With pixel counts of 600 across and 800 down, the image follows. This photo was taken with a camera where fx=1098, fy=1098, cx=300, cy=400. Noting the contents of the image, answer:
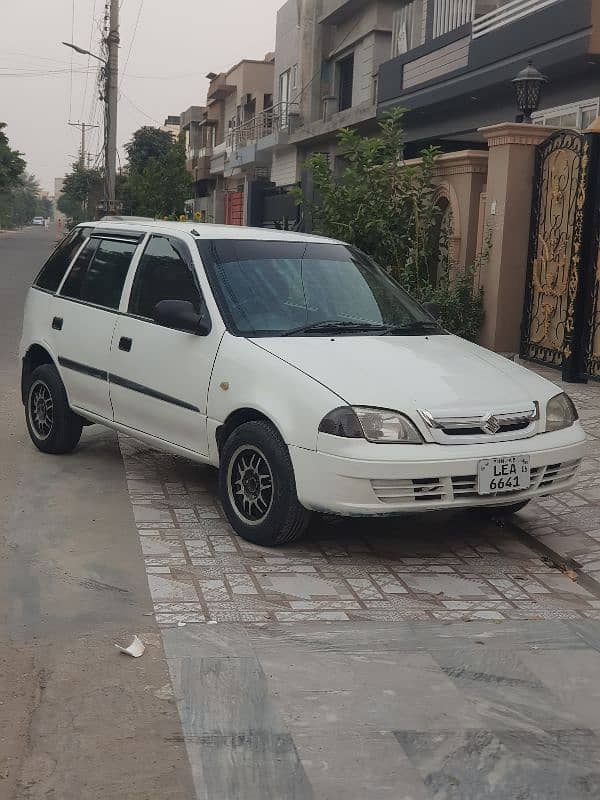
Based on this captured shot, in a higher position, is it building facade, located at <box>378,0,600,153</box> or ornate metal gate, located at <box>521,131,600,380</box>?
building facade, located at <box>378,0,600,153</box>

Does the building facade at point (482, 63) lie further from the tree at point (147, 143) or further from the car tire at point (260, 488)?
the tree at point (147, 143)

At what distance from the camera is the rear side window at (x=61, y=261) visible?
816 centimetres

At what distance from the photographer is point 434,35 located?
2284cm

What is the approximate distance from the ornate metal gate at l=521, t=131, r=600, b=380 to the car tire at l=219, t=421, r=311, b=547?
19.3 feet

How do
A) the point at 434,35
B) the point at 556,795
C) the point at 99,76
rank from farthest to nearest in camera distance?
the point at 99,76, the point at 434,35, the point at 556,795

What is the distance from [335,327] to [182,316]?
0.90 m

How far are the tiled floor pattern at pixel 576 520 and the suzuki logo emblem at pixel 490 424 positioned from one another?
0.92 meters

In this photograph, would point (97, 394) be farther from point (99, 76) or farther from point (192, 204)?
point (192, 204)

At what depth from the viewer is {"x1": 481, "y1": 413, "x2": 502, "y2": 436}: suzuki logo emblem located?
18.7 feet

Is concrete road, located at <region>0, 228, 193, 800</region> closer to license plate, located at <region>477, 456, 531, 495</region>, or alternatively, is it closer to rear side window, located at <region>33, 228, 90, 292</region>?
rear side window, located at <region>33, 228, 90, 292</region>

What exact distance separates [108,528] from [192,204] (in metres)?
63.9

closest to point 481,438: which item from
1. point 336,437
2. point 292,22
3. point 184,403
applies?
point 336,437

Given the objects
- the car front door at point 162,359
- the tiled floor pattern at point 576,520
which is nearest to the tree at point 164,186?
the car front door at point 162,359

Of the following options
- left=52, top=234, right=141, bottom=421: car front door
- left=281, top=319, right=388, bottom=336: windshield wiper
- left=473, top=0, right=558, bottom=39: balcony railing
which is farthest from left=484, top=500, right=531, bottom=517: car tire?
left=473, top=0, right=558, bottom=39: balcony railing
